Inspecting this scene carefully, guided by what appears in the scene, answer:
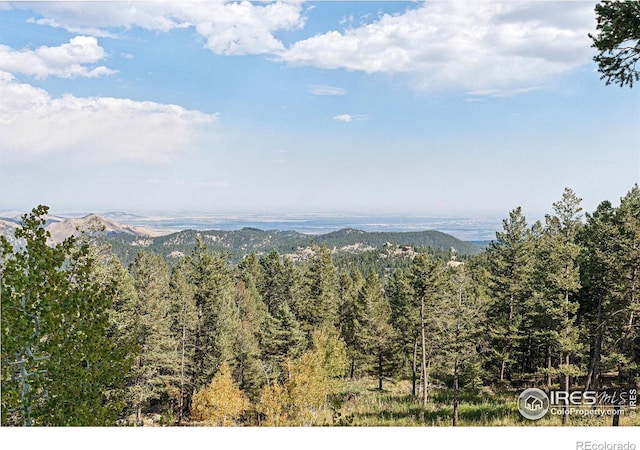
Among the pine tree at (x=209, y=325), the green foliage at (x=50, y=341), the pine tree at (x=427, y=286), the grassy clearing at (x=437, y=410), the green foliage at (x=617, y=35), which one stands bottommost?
the grassy clearing at (x=437, y=410)

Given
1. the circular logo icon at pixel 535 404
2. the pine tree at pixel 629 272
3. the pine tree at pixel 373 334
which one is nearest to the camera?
the circular logo icon at pixel 535 404

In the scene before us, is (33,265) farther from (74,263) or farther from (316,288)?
(316,288)

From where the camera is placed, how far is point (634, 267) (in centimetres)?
1161

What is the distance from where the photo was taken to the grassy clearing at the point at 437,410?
1356 cm

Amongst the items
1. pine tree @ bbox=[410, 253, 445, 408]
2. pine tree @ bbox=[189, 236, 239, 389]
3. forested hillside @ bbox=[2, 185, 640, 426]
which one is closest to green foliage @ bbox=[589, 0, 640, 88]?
forested hillside @ bbox=[2, 185, 640, 426]

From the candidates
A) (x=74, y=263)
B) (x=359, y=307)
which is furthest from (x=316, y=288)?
(x=74, y=263)

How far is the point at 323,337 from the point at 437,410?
527 cm

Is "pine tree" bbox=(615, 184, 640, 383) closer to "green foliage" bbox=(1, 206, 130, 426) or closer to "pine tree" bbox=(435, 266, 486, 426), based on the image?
"pine tree" bbox=(435, 266, 486, 426)

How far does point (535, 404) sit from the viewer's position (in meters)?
11.1

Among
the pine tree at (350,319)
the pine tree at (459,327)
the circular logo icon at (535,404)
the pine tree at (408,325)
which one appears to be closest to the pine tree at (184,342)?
the pine tree at (350,319)

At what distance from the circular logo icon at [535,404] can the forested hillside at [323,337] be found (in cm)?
52

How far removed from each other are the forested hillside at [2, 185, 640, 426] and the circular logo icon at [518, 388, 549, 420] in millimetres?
523

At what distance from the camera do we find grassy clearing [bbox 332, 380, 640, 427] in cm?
1356

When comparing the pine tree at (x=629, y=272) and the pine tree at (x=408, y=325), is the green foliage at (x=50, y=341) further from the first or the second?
the pine tree at (x=408, y=325)
